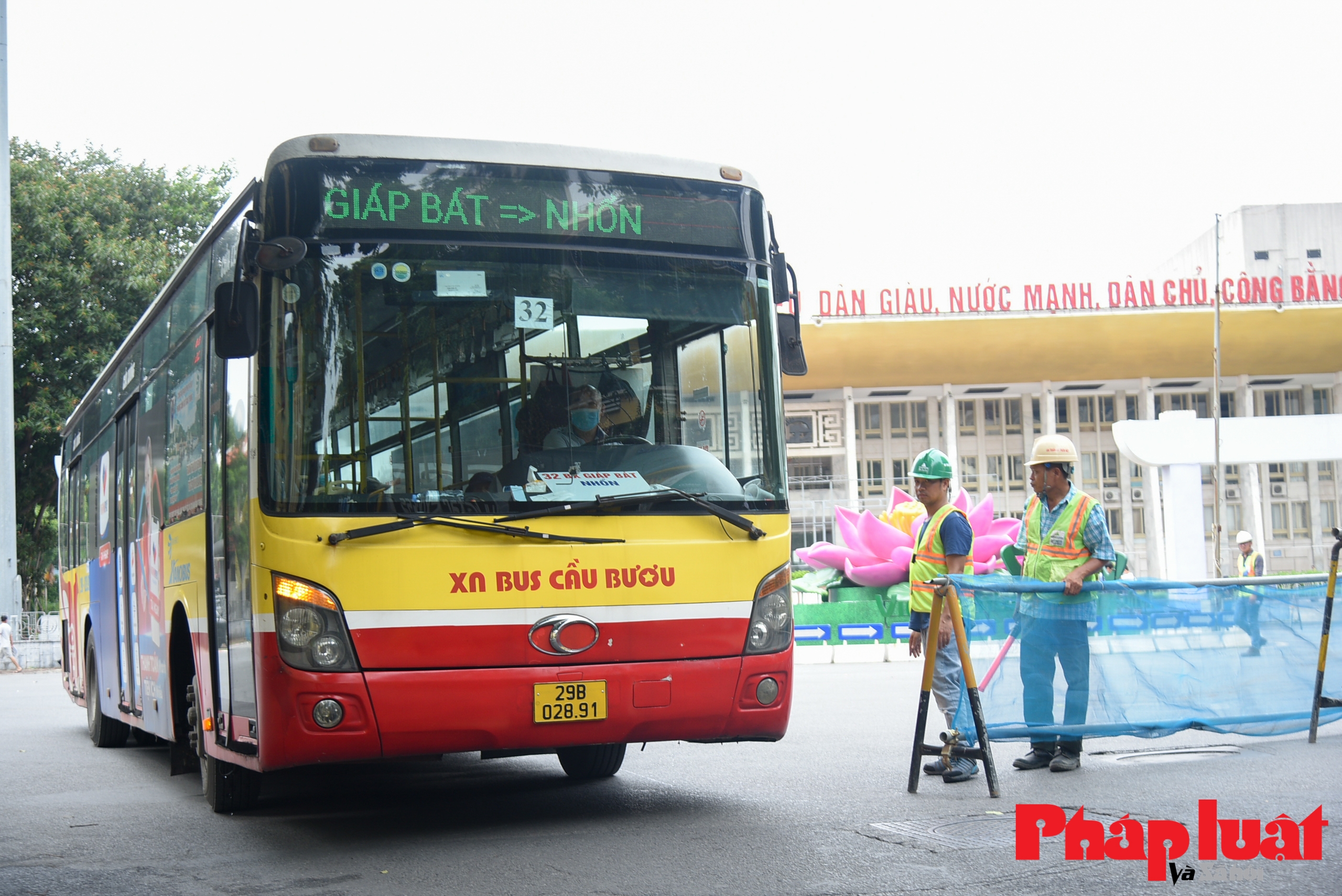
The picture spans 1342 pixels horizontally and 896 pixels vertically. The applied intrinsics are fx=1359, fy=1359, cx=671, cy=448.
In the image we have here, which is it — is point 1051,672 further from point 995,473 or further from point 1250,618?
point 995,473

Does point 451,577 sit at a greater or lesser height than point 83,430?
lesser

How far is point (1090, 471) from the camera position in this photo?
55.5 metres

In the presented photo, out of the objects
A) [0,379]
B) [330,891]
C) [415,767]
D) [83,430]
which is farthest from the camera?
[0,379]

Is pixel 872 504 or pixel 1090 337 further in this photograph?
pixel 872 504

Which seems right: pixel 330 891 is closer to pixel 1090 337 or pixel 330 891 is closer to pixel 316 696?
pixel 316 696

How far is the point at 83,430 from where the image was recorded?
43.3 feet

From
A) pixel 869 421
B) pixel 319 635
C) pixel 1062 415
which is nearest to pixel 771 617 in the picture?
pixel 319 635

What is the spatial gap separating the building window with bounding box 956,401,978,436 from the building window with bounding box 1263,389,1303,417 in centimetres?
1206

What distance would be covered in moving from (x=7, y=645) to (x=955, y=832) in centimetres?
2772

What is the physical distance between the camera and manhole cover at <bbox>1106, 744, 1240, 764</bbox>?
325 inches

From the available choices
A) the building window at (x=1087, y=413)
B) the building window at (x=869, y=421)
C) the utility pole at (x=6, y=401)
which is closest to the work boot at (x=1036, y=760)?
the utility pole at (x=6, y=401)

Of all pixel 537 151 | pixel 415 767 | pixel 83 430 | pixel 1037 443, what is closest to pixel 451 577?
pixel 537 151

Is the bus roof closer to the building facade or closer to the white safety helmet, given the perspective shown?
the white safety helmet

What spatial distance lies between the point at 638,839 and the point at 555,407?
2035 mm
